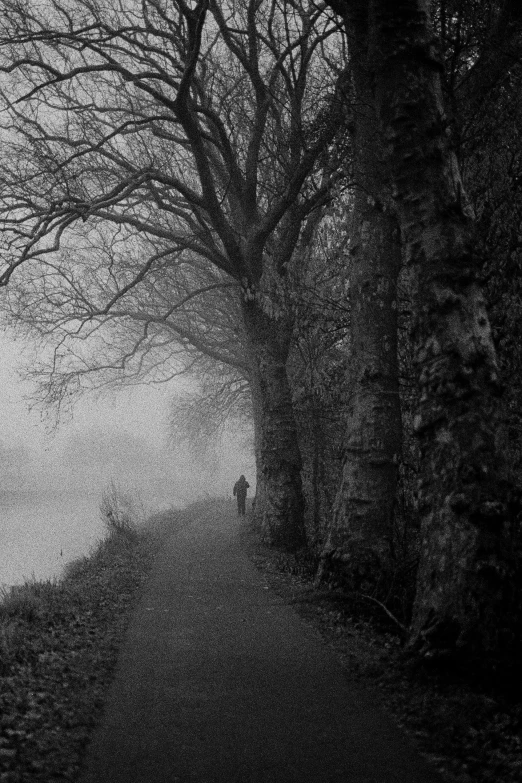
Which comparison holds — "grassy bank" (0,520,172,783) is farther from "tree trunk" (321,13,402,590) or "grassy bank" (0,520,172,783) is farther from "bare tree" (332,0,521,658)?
"tree trunk" (321,13,402,590)

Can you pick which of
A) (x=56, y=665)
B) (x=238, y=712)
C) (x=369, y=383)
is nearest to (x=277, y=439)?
(x=369, y=383)

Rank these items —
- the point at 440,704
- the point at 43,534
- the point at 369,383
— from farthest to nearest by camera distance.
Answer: the point at 43,534 < the point at 369,383 < the point at 440,704

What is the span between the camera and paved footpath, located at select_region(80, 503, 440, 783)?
4301mm

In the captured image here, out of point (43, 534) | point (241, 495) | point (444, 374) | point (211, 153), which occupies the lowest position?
point (43, 534)

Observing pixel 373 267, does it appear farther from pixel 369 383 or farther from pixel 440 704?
pixel 440 704

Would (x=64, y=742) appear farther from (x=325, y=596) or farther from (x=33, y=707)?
(x=325, y=596)

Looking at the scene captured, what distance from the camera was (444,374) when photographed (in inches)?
232

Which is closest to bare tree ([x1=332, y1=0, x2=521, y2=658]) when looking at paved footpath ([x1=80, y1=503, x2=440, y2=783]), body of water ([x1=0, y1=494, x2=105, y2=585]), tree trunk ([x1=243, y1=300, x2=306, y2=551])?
paved footpath ([x1=80, y1=503, x2=440, y2=783])

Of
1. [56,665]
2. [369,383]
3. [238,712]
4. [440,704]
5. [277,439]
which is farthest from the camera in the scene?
[277,439]

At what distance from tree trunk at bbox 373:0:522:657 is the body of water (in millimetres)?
8056

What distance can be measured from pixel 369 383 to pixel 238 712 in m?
5.32

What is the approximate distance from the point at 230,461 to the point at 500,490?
6893 centimetres

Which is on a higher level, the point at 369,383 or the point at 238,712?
the point at 369,383

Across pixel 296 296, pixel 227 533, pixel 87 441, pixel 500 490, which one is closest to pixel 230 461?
pixel 87 441
